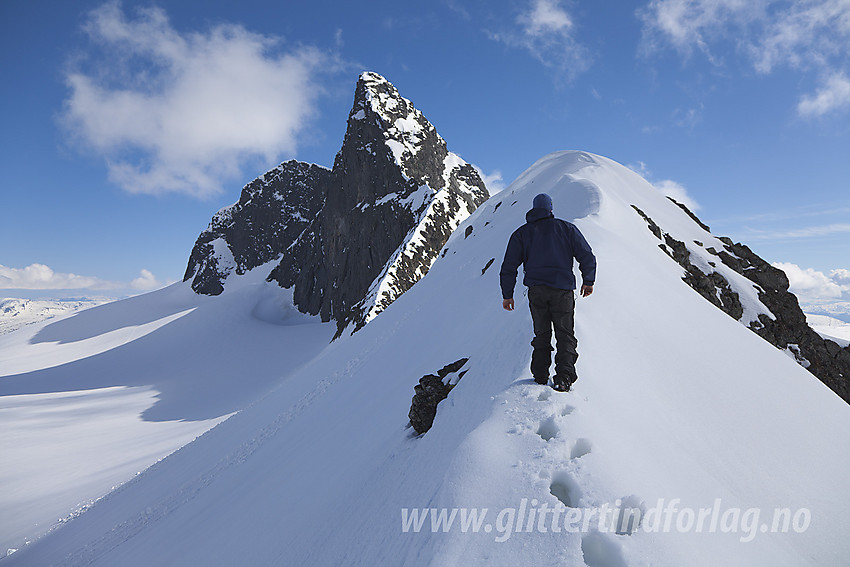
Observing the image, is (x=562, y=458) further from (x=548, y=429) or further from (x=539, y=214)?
(x=539, y=214)

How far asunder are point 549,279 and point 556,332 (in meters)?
0.66

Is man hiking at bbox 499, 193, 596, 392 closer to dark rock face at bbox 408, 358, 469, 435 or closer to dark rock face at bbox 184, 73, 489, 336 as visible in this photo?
dark rock face at bbox 408, 358, 469, 435

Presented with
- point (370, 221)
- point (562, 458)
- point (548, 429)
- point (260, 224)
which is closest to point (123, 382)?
point (370, 221)

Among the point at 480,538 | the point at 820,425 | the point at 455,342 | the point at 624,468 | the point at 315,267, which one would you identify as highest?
the point at 315,267

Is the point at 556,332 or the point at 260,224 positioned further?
the point at 260,224

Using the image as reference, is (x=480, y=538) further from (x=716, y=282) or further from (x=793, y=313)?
(x=793, y=313)

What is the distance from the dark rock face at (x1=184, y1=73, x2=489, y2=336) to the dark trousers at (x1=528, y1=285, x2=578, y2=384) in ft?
105

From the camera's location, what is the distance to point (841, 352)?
57.7 ft

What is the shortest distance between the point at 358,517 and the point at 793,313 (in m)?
22.0

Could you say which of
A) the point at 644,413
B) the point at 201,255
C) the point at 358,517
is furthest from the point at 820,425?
the point at 201,255

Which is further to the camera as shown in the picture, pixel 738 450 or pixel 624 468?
pixel 738 450

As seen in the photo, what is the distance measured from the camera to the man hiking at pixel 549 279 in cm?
461

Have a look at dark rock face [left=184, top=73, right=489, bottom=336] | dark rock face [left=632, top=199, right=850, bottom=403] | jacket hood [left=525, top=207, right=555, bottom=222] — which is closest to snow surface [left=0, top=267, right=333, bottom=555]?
dark rock face [left=184, top=73, right=489, bottom=336]

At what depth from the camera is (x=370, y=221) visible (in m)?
61.2
